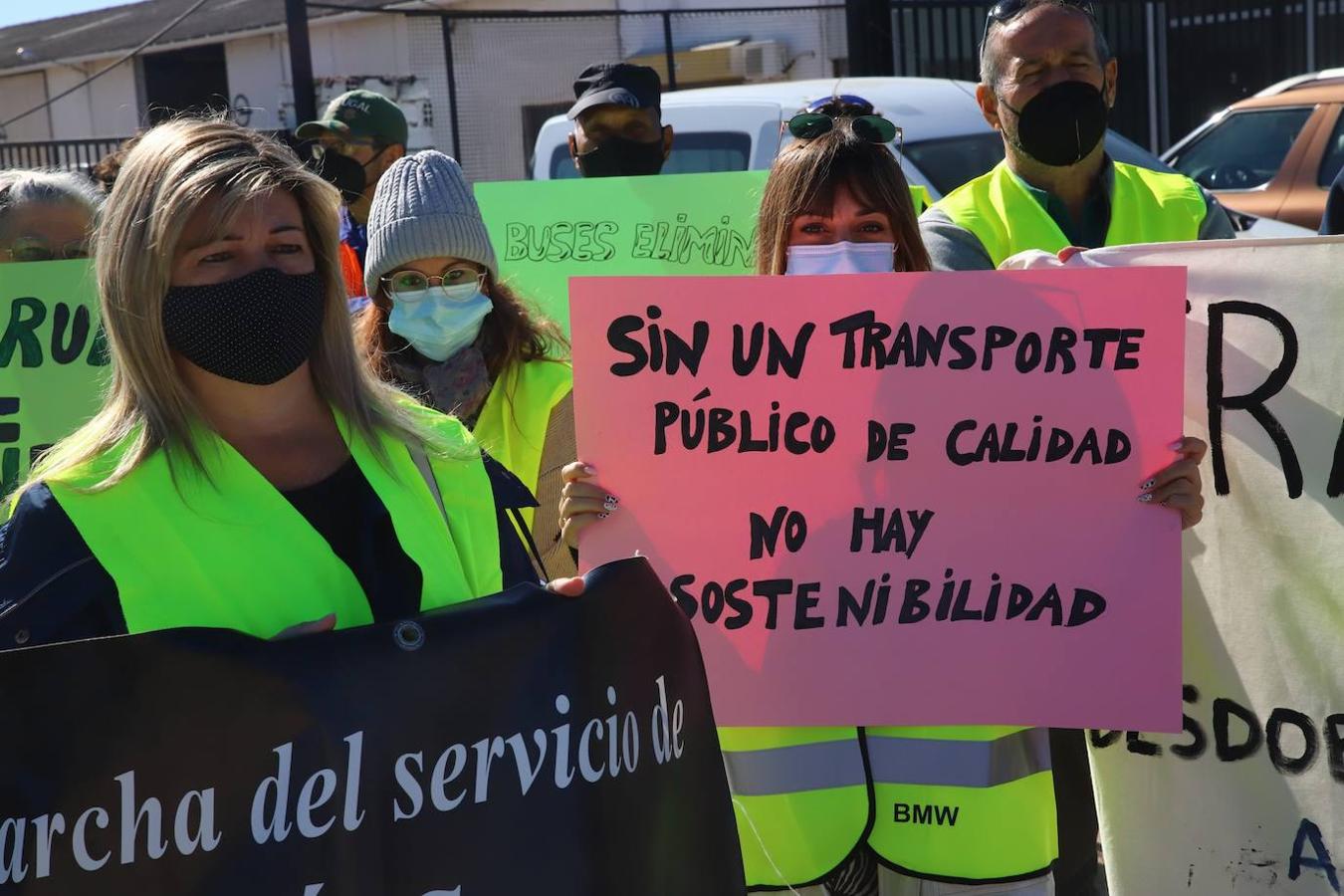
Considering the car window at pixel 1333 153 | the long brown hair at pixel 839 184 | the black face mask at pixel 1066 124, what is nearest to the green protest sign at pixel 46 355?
the long brown hair at pixel 839 184

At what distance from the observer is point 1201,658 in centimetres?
298

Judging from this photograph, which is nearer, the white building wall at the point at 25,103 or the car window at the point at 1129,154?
the car window at the point at 1129,154

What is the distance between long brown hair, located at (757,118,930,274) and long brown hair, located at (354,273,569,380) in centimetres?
62

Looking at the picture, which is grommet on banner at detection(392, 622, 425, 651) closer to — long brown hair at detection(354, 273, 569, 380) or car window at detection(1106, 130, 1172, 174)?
long brown hair at detection(354, 273, 569, 380)

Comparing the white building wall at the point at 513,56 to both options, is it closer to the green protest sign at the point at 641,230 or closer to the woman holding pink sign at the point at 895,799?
the green protest sign at the point at 641,230

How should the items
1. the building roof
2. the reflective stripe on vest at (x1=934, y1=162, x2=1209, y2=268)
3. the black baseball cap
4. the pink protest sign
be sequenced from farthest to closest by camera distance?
the building roof, the black baseball cap, the reflective stripe on vest at (x1=934, y1=162, x2=1209, y2=268), the pink protest sign

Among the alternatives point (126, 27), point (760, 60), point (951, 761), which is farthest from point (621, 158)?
point (126, 27)

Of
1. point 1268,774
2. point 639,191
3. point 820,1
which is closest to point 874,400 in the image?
point 1268,774

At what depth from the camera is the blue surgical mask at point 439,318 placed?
128 inches

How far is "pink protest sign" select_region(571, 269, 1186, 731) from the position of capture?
2.68 meters

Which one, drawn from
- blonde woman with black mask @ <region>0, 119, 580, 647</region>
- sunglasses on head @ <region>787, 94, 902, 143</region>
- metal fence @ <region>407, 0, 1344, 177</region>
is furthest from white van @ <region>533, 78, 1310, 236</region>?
metal fence @ <region>407, 0, 1344, 177</region>

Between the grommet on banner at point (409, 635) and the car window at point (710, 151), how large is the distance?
621cm

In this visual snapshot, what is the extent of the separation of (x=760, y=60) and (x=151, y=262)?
15682 mm

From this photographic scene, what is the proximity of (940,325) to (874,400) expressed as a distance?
18 cm
